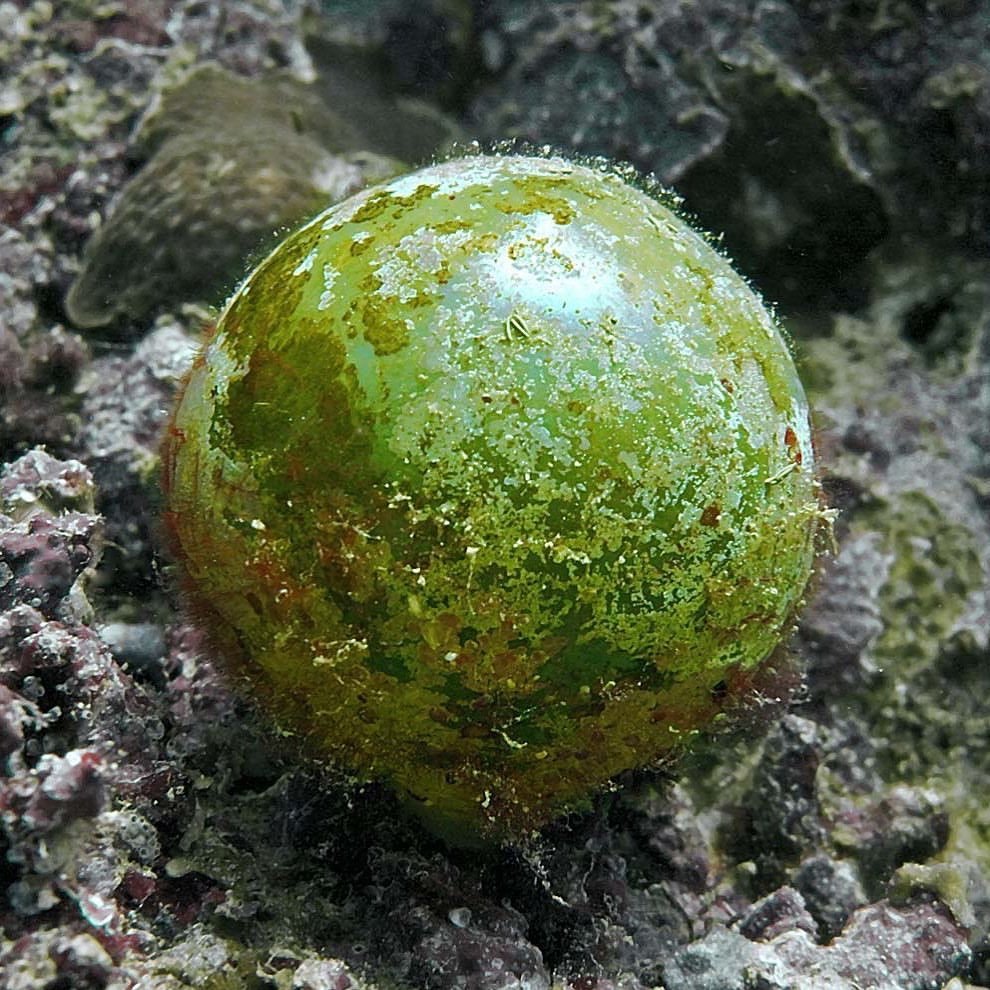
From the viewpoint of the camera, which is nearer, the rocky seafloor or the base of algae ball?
the base of algae ball

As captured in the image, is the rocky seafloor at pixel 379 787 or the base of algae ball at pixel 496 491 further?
the rocky seafloor at pixel 379 787

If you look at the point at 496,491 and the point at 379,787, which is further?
the point at 379,787

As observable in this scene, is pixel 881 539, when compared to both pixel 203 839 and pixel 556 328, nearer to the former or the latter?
pixel 556 328

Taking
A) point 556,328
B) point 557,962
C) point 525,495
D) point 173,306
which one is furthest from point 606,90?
point 557,962
